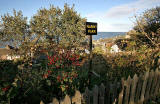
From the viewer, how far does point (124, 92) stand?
2.48 meters

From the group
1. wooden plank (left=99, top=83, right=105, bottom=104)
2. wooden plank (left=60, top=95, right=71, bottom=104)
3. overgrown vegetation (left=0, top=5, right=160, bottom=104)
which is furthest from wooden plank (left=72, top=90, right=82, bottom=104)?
overgrown vegetation (left=0, top=5, right=160, bottom=104)

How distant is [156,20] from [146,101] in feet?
52.2

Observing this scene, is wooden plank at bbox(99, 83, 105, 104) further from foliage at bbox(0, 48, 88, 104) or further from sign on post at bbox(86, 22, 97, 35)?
sign on post at bbox(86, 22, 97, 35)

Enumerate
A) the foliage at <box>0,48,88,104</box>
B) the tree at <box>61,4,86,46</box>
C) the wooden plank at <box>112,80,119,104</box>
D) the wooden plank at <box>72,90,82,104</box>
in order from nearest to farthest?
the wooden plank at <box>72,90,82,104</box> < the wooden plank at <box>112,80,119,104</box> < the foliage at <box>0,48,88,104</box> < the tree at <box>61,4,86,46</box>

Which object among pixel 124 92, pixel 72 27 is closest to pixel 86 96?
pixel 124 92

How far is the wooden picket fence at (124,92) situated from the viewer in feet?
6.13

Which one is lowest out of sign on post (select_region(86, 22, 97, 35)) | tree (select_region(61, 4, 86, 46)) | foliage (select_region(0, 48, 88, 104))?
foliage (select_region(0, 48, 88, 104))

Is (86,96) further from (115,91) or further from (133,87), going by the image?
(133,87)

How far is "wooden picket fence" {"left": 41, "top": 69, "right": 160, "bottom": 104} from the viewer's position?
1870mm

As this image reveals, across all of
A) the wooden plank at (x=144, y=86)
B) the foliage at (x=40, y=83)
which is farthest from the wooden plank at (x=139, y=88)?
the foliage at (x=40, y=83)

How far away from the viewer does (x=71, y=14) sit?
18.1 m

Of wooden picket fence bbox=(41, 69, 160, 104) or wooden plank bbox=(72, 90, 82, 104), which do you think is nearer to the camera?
wooden plank bbox=(72, 90, 82, 104)

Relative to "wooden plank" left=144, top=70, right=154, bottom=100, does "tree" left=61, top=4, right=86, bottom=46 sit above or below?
above

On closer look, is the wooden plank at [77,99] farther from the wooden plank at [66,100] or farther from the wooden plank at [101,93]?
the wooden plank at [101,93]
